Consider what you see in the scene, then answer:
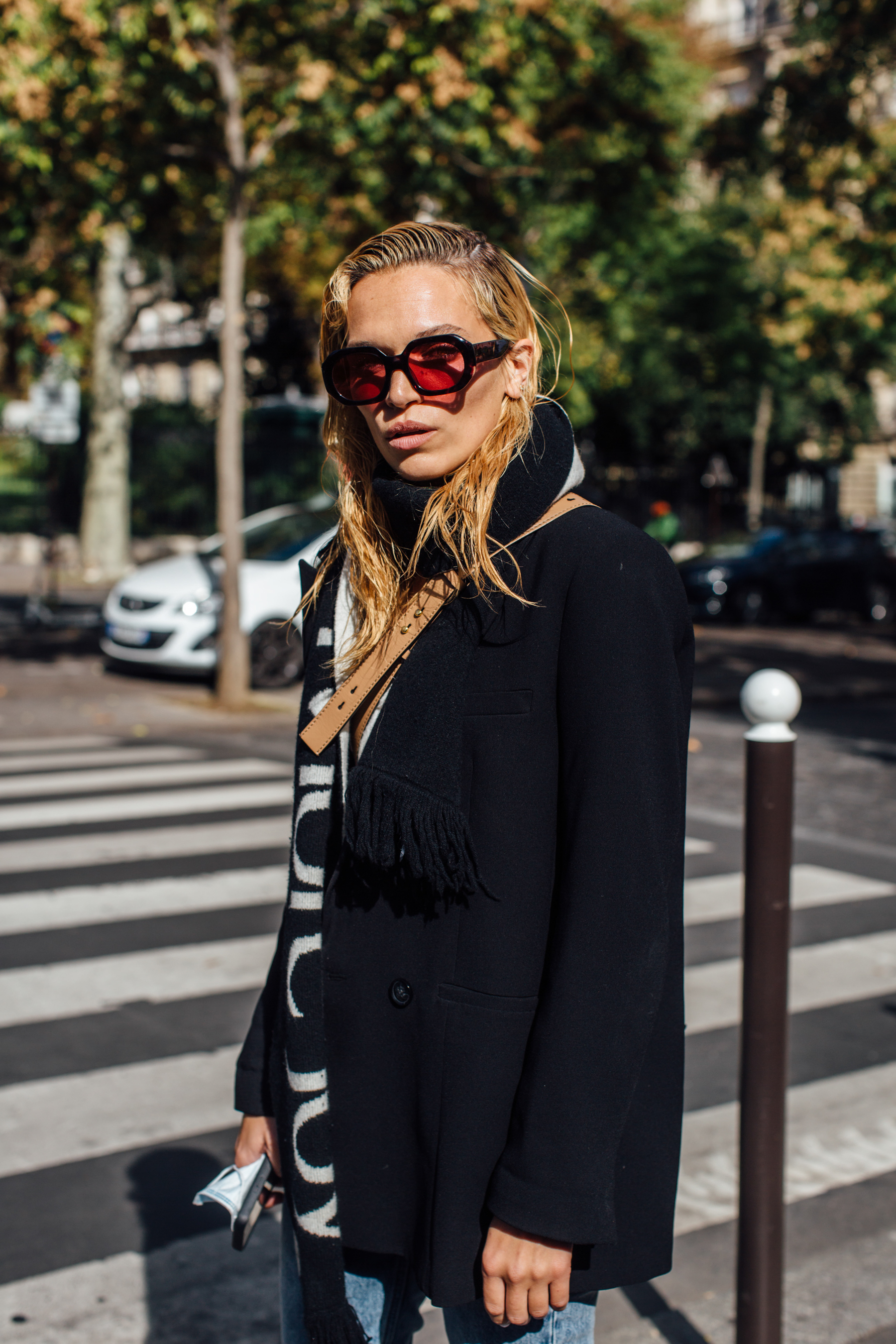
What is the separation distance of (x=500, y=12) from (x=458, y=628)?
11275 millimetres

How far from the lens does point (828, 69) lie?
1554 centimetres

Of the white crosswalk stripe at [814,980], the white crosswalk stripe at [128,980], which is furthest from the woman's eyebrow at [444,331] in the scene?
the white crosswalk stripe at [128,980]

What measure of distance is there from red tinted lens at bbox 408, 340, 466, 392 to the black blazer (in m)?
0.23

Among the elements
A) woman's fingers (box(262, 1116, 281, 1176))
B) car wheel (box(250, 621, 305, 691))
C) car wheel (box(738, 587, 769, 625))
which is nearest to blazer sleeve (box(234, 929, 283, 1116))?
woman's fingers (box(262, 1116, 281, 1176))

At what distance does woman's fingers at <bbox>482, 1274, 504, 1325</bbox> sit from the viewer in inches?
59.0

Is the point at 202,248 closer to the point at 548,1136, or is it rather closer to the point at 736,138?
the point at 736,138

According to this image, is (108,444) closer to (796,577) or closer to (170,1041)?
(796,577)

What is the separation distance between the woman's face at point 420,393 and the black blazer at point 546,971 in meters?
0.19

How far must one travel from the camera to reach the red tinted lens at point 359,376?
1708mm

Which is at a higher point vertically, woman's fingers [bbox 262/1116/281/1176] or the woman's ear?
the woman's ear

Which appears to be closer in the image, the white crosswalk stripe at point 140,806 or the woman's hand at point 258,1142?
the woman's hand at point 258,1142

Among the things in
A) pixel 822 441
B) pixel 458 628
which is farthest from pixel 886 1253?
pixel 822 441

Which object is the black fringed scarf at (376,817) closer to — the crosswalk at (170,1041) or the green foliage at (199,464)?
the crosswalk at (170,1041)

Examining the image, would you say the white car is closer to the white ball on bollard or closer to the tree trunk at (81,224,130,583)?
the white ball on bollard
